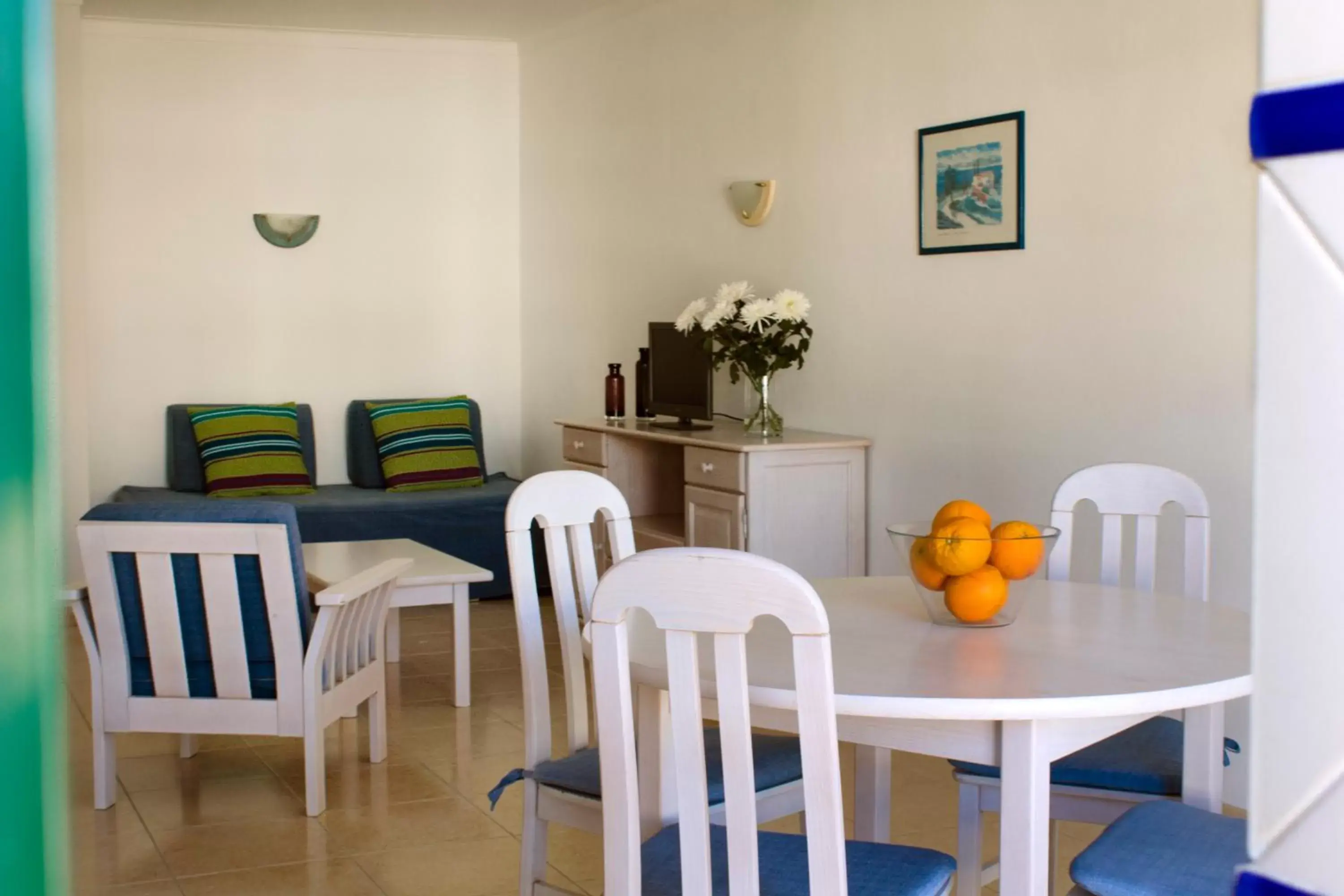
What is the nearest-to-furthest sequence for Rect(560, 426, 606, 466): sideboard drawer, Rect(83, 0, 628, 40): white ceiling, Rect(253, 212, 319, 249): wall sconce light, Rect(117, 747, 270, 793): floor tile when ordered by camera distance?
1. Rect(117, 747, 270, 793): floor tile
2. Rect(560, 426, 606, 466): sideboard drawer
3. Rect(83, 0, 628, 40): white ceiling
4. Rect(253, 212, 319, 249): wall sconce light

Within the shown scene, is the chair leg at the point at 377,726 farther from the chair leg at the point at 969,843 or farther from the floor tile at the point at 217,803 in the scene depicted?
the chair leg at the point at 969,843

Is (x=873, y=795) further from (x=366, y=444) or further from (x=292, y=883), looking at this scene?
(x=366, y=444)

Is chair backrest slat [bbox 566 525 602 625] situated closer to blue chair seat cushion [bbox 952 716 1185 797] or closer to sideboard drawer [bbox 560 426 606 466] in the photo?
blue chair seat cushion [bbox 952 716 1185 797]

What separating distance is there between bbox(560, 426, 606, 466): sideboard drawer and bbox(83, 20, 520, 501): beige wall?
1.71 metres

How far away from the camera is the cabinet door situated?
4.50 m

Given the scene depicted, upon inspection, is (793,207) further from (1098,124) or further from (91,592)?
(91,592)

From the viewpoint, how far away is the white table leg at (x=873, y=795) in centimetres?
256

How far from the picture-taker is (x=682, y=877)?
170 cm

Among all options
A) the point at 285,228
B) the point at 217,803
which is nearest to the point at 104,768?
the point at 217,803

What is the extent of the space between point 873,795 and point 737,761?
1.04 m

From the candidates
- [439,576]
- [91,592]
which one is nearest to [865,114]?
[439,576]

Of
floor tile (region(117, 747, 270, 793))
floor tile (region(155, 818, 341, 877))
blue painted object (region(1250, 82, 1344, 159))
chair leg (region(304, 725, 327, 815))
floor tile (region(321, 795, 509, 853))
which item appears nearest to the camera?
blue painted object (region(1250, 82, 1344, 159))

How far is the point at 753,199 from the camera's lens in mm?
5156

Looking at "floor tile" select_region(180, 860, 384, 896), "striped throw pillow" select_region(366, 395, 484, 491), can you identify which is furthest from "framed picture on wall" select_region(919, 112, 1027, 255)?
"striped throw pillow" select_region(366, 395, 484, 491)
